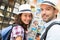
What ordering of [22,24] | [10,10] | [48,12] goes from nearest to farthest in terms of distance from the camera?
[48,12], [22,24], [10,10]

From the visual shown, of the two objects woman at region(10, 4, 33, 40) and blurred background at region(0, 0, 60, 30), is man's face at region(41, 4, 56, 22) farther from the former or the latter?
blurred background at region(0, 0, 60, 30)

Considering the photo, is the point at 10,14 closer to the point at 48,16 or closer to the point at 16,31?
the point at 16,31

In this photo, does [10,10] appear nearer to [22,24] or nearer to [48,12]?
[22,24]

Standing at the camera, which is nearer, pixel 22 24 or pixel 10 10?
pixel 22 24

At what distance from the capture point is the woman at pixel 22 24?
1.76m

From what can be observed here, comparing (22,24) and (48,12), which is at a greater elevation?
(48,12)

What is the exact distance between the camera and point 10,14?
2.29 metres

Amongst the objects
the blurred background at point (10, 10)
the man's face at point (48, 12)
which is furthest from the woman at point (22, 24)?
the man's face at point (48, 12)

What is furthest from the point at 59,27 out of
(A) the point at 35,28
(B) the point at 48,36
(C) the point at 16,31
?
(A) the point at 35,28

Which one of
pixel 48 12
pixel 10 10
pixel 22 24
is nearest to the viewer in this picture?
pixel 48 12

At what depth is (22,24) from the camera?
6.18 feet

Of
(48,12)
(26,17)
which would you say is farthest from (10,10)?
(48,12)

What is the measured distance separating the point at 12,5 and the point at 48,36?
4.06 feet

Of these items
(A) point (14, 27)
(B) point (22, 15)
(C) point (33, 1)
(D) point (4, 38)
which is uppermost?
(C) point (33, 1)
